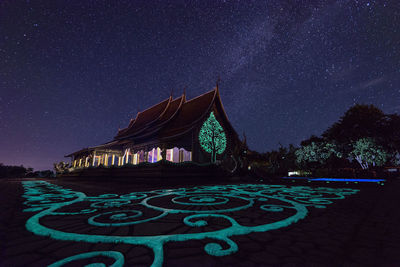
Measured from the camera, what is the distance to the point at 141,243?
1.47 meters

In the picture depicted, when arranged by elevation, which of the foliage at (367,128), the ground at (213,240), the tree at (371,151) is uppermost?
the foliage at (367,128)

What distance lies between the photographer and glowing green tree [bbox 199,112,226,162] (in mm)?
14113

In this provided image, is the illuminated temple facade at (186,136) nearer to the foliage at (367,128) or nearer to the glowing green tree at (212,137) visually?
the glowing green tree at (212,137)

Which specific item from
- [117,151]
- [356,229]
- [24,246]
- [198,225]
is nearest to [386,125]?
[356,229]

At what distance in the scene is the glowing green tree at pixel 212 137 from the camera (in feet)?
46.3

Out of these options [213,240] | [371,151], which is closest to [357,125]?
[371,151]

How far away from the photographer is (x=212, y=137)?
1452 centimetres

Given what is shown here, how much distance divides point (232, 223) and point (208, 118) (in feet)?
42.4

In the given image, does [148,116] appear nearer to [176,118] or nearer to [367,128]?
[176,118]

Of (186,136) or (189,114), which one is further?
(189,114)

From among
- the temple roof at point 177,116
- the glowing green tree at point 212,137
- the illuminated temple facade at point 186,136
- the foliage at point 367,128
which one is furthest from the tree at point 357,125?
the temple roof at point 177,116

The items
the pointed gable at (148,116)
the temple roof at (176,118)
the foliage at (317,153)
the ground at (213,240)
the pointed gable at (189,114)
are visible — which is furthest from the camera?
the foliage at (317,153)

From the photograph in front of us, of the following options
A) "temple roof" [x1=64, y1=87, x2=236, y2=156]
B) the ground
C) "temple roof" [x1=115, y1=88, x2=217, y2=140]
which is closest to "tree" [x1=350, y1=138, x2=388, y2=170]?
"temple roof" [x1=64, y1=87, x2=236, y2=156]

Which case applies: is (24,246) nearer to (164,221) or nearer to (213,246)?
(164,221)
